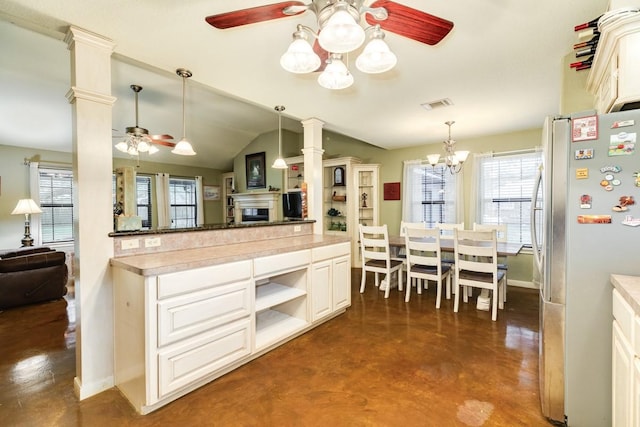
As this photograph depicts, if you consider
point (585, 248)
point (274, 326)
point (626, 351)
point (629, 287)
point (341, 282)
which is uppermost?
point (585, 248)

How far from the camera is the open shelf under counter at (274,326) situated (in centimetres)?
243

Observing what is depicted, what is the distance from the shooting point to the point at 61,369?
218 centimetres

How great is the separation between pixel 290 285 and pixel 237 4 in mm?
2352

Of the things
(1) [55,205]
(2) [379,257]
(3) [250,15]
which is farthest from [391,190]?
(1) [55,205]

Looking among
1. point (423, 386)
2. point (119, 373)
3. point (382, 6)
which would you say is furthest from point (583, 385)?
point (119, 373)

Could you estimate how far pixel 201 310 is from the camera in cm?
187

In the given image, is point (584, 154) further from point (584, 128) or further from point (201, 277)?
point (201, 277)

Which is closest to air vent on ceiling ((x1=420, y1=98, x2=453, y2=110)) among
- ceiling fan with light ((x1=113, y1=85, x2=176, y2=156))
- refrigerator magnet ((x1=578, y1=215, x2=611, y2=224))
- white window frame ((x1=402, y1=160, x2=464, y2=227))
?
white window frame ((x1=402, y1=160, x2=464, y2=227))

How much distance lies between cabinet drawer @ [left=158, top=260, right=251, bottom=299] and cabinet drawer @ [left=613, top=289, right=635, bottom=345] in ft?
6.91

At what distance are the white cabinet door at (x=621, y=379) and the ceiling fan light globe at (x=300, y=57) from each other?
1943 mm

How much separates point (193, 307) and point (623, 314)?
2.27m

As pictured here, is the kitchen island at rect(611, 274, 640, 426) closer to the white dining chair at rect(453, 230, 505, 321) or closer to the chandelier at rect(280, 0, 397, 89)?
the chandelier at rect(280, 0, 397, 89)

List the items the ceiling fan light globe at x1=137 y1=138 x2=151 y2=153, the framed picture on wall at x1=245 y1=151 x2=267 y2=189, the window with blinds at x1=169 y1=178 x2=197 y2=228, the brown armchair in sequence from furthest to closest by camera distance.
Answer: the window with blinds at x1=169 y1=178 x2=197 y2=228, the framed picture on wall at x1=245 y1=151 x2=267 y2=189, the ceiling fan light globe at x1=137 y1=138 x2=151 y2=153, the brown armchair

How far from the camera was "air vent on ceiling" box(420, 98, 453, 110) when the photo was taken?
3.13 metres
